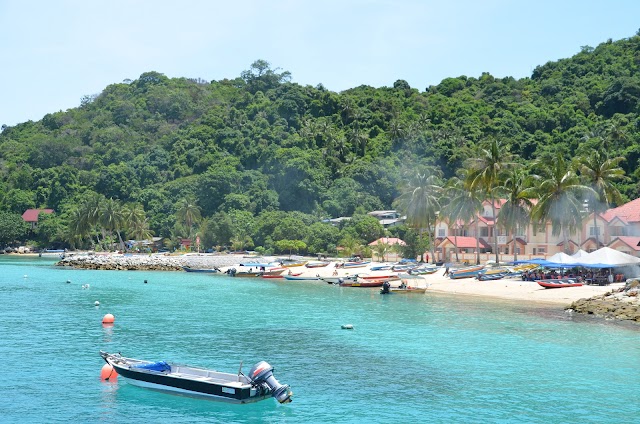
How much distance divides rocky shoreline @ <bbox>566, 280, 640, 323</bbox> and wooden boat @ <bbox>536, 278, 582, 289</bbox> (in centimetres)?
694

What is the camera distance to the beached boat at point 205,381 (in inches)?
1030

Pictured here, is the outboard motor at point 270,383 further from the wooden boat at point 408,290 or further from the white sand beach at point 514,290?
the wooden boat at point 408,290

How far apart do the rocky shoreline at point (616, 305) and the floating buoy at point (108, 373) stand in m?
35.2

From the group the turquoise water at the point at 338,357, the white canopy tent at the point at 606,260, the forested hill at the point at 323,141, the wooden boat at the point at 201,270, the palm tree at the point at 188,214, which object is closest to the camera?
the turquoise water at the point at 338,357

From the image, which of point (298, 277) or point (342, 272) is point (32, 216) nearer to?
point (298, 277)

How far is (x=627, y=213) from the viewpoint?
80.7 m

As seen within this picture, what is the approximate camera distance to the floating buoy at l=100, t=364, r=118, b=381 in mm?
30297

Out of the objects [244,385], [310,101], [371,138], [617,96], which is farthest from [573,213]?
[310,101]

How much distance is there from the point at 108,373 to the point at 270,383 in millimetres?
8729

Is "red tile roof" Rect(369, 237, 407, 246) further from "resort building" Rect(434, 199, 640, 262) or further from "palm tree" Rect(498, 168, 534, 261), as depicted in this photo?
"palm tree" Rect(498, 168, 534, 261)

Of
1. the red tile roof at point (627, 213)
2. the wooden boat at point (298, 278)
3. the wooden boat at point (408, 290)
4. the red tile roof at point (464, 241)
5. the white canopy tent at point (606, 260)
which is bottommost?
the wooden boat at point (408, 290)

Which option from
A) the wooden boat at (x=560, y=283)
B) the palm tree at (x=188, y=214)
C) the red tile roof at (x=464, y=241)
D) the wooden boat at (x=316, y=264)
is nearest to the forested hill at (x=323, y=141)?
the palm tree at (x=188, y=214)

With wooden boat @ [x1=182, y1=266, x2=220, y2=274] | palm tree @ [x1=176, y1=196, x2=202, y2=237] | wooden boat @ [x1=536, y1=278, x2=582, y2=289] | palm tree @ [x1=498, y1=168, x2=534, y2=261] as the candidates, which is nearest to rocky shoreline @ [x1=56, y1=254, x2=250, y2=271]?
wooden boat @ [x1=182, y1=266, x2=220, y2=274]

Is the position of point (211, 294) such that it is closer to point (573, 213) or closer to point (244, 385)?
point (573, 213)
